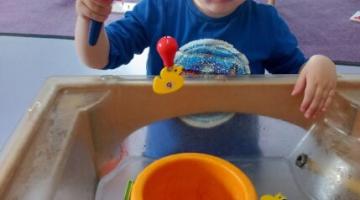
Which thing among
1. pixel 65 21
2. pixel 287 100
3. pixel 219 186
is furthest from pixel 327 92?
pixel 65 21

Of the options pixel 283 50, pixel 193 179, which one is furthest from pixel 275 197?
pixel 283 50

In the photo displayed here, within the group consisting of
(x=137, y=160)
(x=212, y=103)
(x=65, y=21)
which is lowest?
(x=65, y=21)

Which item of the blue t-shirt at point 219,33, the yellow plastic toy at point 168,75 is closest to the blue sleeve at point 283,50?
the blue t-shirt at point 219,33

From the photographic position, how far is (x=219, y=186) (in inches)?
17.2

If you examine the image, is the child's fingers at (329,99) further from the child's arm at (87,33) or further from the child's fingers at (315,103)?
the child's arm at (87,33)

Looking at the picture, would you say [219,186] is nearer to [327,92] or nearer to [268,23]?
[327,92]

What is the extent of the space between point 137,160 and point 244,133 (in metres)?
0.14

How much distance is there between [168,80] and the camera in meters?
0.43

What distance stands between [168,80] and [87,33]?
0.36 feet

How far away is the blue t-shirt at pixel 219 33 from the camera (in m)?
0.61

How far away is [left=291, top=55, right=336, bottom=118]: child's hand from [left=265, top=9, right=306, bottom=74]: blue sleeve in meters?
0.14

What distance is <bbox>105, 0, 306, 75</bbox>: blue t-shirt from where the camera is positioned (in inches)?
23.8

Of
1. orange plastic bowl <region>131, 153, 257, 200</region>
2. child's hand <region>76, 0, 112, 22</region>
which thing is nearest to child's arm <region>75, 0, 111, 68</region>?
child's hand <region>76, 0, 112, 22</region>

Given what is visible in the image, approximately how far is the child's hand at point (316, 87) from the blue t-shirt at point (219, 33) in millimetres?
142
